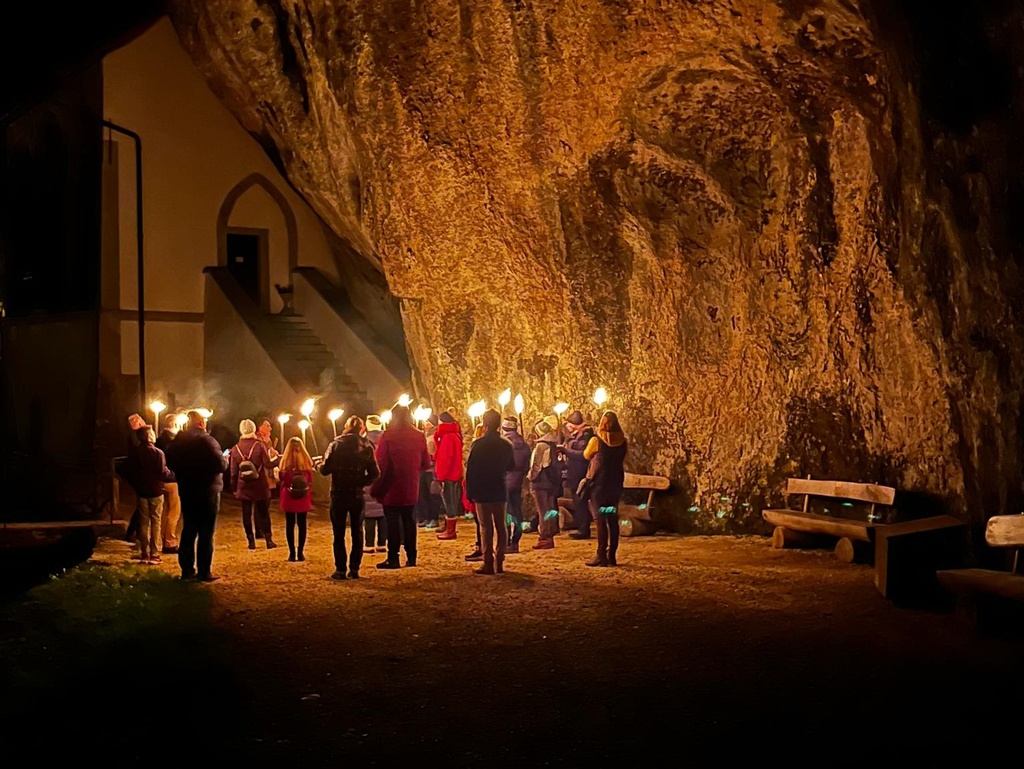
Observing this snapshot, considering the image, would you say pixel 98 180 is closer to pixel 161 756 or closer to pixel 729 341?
pixel 729 341

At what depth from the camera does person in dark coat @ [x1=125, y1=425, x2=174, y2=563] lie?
11461 millimetres

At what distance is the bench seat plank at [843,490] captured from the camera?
35.0 feet

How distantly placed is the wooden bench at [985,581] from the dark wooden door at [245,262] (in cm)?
1923

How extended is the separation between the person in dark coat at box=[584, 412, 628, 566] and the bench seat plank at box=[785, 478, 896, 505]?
2452 mm

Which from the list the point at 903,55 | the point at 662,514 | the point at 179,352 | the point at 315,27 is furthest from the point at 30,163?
the point at 903,55

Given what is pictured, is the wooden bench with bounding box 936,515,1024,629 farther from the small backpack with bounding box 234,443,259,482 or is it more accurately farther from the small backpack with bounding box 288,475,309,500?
the small backpack with bounding box 234,443,259,482

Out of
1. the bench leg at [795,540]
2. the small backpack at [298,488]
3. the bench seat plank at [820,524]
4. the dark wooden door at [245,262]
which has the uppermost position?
the dark wooden door at [245,262]

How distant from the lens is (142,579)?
10.5 meters

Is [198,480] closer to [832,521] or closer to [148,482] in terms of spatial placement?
[148,482]

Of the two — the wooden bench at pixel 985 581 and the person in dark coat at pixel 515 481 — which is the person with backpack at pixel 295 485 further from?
the wooden bench at pixel 985 581

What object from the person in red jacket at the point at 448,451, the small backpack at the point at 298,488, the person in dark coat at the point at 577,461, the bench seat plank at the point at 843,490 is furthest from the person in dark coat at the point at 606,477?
the small backpack at the point at 298,488

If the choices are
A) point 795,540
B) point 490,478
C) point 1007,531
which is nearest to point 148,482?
point 490,478

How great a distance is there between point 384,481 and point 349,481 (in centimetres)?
48

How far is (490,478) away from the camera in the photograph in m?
10.3
